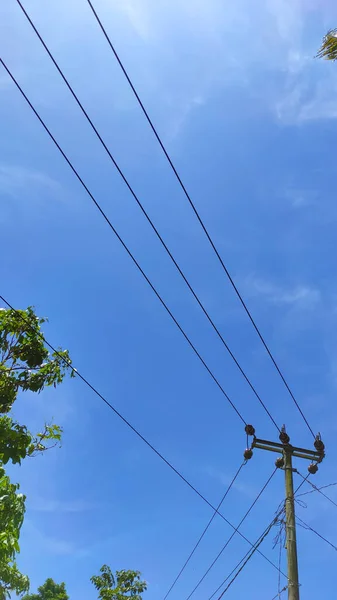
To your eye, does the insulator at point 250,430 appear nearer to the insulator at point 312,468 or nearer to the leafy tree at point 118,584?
the insulator at point 312,468

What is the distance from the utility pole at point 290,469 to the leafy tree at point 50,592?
30.2 m

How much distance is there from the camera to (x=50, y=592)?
117ft

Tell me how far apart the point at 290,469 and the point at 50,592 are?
3135 centimetres

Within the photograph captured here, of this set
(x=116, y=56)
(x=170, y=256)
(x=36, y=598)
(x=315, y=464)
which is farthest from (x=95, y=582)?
(x=116, y=56)

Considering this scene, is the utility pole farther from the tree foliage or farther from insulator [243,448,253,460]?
the tree foliage

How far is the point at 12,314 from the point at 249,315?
16.8 feet

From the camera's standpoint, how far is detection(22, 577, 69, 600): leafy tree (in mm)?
35438

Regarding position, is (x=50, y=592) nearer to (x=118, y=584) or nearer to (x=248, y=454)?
(x=118, y=584)

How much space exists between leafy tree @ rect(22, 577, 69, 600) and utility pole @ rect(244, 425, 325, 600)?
30230 millimetres

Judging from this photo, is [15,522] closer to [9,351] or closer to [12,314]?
[9,351]

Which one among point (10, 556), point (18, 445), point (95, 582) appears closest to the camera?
point (10, 556)

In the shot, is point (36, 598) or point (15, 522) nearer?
point (15, 522)

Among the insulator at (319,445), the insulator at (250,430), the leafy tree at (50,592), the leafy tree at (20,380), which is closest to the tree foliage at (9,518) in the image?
the leafy tree at (20,380)

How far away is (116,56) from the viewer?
7359 mm
